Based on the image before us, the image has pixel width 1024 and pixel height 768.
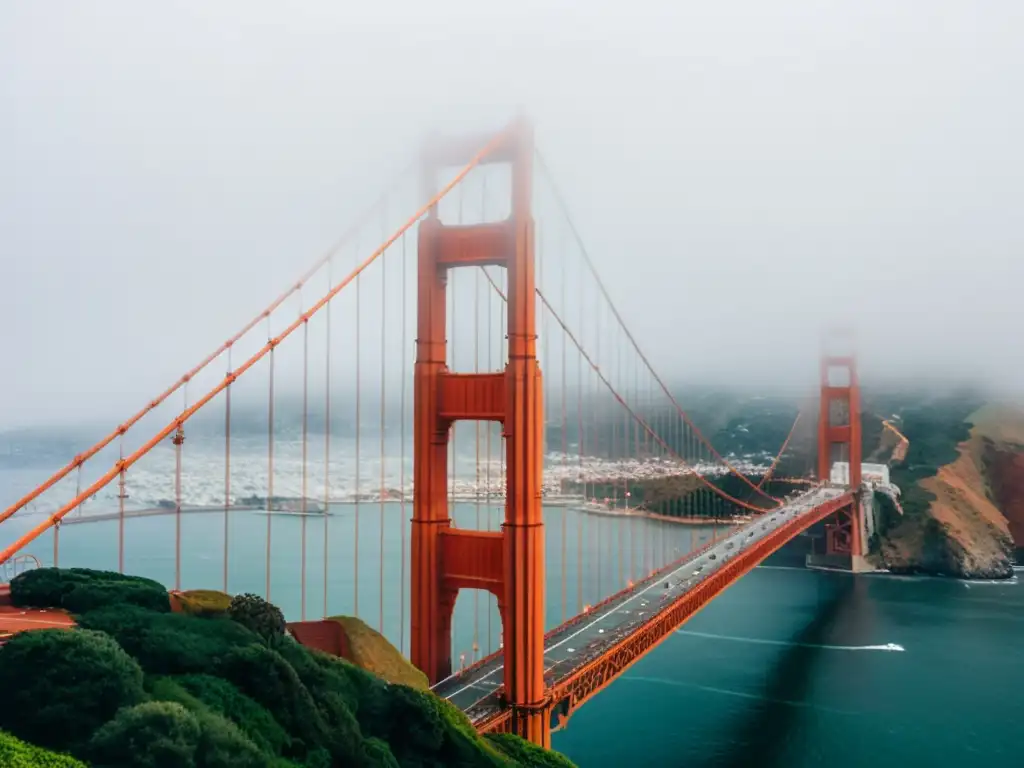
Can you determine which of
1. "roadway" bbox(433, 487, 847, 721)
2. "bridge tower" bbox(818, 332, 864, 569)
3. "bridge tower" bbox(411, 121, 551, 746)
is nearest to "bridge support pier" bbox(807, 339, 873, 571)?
"bridge tower" bbox(818, 332, 864, 569)

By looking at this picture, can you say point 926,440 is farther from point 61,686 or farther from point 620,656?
point 61,686

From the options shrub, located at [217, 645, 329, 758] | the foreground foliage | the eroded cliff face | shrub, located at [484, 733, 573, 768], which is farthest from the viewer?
the eroded cliff face

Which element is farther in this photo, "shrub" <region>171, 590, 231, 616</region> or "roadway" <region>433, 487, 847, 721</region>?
"roadway" <region>433, 487, 847, 721</region>

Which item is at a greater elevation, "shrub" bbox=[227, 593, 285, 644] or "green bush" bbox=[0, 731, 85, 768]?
"shrub" bbox=[227, 593, 285, 644]

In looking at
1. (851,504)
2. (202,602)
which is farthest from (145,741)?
(851,504)

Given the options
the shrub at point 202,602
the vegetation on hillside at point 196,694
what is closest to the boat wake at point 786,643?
the vegetation on hillside at point 196,694

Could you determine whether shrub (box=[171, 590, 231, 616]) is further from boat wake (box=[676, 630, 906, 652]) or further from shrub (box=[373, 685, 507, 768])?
boat wake (box=[676, 630, 906, 652])

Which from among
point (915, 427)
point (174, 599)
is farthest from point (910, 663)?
point (915, 427)

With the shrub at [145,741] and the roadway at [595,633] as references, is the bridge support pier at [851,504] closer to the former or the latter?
the roadway at [595,633]
